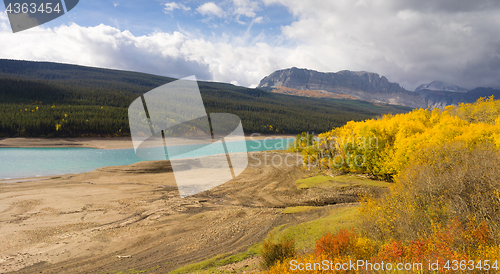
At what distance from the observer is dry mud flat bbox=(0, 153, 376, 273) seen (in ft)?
43.9

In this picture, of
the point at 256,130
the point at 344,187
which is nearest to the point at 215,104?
the point at 256,130

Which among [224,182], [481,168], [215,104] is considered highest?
[215,104]

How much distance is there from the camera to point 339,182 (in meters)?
27.4

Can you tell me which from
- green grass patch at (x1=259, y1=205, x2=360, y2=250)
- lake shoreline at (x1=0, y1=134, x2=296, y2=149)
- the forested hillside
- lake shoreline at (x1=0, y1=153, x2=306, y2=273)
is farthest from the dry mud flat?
the forested hillside

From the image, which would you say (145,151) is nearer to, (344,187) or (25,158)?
(25,158)

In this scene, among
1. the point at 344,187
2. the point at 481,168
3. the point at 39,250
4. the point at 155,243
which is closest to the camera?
the point at 481,168

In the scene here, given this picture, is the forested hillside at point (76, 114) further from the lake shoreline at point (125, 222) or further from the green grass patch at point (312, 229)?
the green grass patch at point (312, 229)

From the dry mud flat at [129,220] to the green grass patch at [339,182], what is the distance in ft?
4.92

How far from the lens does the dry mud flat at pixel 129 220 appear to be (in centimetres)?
1340

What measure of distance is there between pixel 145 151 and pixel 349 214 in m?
57.0

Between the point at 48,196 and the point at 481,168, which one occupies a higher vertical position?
the point at 481,168

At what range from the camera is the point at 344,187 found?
84.7ft

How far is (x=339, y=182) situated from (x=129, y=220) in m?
20.9

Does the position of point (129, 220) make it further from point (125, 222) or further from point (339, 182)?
point (339, 182)
